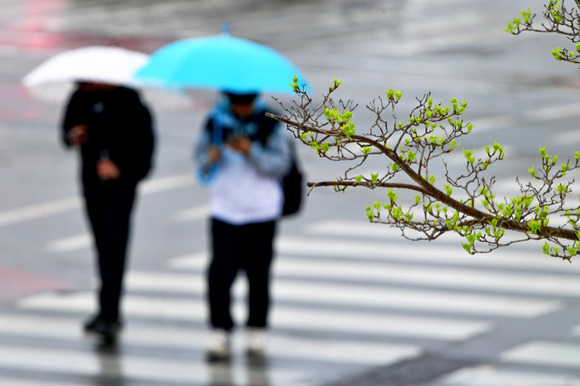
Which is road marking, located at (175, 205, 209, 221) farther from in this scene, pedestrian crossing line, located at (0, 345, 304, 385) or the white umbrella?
pedestrian crossing line, located at (0, 345, 304, 385)

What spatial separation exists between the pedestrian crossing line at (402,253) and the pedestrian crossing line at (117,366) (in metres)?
2.84

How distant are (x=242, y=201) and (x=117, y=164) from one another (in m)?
1.02

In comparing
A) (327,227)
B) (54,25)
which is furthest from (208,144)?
(54,25)

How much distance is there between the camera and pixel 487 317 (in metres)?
9.70

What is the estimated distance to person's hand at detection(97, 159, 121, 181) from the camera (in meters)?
9.16

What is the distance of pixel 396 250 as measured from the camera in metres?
11.6

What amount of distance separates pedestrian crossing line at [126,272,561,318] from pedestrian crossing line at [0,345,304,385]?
159 cm

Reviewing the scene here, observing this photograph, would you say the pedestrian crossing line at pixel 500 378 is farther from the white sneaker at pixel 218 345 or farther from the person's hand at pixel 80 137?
the person's hand at pixel 80 137

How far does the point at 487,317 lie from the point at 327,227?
2986 millimetres

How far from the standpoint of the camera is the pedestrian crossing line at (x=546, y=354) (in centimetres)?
862

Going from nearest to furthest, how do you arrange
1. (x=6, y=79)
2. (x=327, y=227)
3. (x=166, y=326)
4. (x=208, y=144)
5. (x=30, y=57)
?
(x=208, y=144)
(x=166, y=326)
(x=327, y=227)
(x=6, y=79)
(x=30, y=57)

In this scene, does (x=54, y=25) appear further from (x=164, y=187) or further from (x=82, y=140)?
(x=82, y=140)

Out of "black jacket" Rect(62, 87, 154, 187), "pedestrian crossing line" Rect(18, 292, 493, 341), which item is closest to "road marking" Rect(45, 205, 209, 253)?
"pedestrian crossing line" Rect(18, 292, 493, 341)

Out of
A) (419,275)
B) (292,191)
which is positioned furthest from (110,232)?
(419,275)
